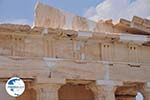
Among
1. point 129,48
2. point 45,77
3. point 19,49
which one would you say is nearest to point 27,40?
point 19,49

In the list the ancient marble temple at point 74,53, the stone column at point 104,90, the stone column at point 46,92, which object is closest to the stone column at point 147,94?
the ancient marble temple at point 74,53

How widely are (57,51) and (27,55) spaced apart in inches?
32.0

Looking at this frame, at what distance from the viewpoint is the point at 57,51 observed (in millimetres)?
10648

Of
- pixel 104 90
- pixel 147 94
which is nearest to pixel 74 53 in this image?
pixel 104 90

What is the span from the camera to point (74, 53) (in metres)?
10.8

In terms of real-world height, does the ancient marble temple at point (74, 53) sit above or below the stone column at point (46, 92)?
above

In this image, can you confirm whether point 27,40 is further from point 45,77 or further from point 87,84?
point 87,84

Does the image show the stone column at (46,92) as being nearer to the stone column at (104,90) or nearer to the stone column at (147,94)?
the stone column at (104,90)

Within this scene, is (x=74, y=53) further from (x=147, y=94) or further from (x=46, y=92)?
(x=147, y=94)

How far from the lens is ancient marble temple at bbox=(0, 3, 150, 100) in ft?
33.4

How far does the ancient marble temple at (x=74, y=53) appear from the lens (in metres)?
10.2

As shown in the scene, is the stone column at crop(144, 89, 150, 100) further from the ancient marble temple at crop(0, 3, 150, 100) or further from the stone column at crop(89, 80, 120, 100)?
the stone column at crop(89, 80, 120, 100)

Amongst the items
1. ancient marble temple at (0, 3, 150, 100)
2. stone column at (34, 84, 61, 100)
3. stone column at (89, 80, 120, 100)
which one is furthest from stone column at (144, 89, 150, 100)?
stone column at (34, 84, 61, 100)

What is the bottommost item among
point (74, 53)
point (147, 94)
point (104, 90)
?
point (147, 94)
